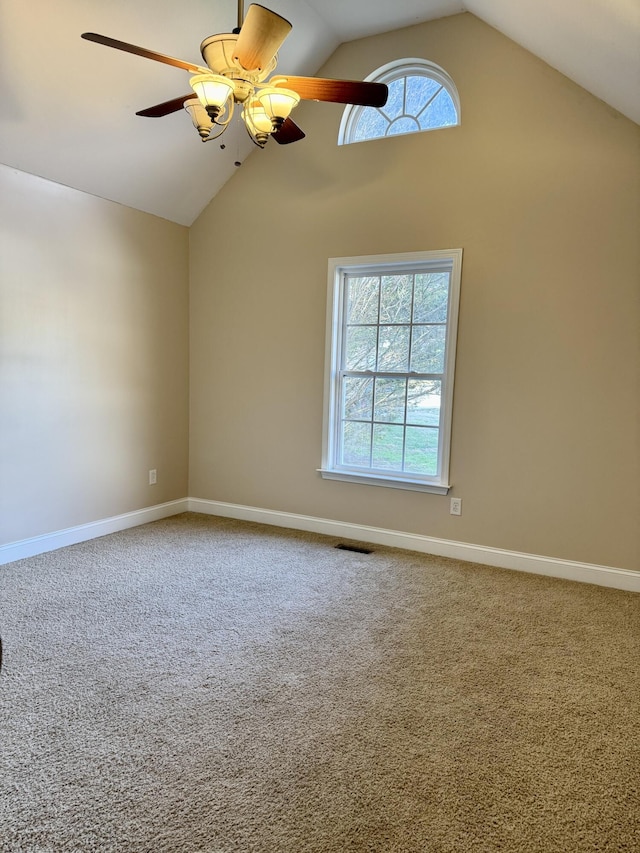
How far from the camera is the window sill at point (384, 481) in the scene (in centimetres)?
364

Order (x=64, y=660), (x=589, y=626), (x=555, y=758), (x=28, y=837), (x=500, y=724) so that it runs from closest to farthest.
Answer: (x=28, y=837)
(x=555, y=758)
(x=500, y=724)
(x=64, y=660)
(x=589, y=626)

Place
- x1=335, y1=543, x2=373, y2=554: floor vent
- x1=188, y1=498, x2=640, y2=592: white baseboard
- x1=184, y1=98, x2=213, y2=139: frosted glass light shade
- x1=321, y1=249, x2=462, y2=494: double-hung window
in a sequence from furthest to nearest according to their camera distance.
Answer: x1=335, y1=543, x2=373, y2=554: floor vent, x1=321, y1=249, x2=462, y2=494: double-hung window, x1=188, y1=498, x2=640, y2=592: white baseboard, x1=184, y1=98, x2=213, y2=139: frosted glass light shade

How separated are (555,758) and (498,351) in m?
2.36

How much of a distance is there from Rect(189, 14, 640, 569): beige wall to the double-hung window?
A: 4.0 inches

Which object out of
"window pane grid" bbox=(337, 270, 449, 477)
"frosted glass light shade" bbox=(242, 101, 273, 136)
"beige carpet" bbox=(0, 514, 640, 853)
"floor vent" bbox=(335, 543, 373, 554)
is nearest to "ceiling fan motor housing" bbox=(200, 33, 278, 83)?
"frosted glass light shade" bbox=(242, 101, 273, 136)

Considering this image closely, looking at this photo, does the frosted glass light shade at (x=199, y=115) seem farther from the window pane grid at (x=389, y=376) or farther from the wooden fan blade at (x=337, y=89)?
the window pane grid at (x=389, y=376)

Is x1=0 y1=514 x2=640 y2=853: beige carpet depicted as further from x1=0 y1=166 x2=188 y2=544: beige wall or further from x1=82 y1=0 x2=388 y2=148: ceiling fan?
x1=82 y1=0 x2=388 y2=148: ceiling fan

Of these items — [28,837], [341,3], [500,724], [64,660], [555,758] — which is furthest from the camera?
[341,3]

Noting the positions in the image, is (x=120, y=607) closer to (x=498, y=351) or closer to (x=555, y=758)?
(x=555, y=758)

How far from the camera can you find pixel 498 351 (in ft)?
11.2

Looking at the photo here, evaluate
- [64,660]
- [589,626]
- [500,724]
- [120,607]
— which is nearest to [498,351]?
[589,626]

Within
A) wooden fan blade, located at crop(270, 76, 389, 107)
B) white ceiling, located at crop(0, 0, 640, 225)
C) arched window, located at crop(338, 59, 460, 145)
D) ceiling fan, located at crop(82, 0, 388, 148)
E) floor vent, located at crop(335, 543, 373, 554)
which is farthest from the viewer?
floor vent, located at crop(335, 543, 373, 554)

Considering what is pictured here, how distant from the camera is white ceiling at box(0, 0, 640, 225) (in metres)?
2.53

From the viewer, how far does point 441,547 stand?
3666mm
